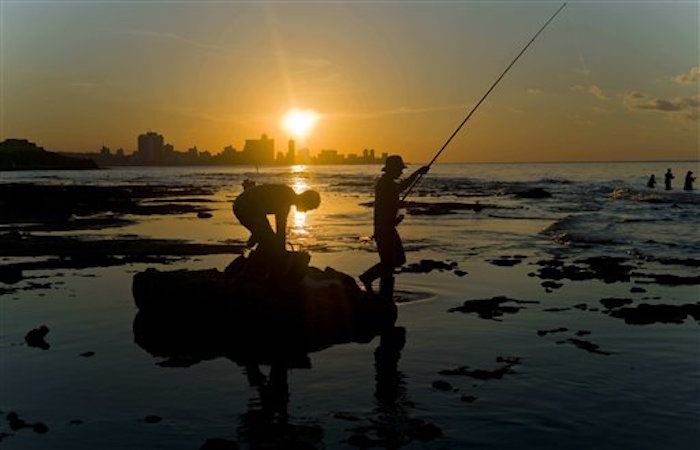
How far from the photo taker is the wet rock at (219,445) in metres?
5.93

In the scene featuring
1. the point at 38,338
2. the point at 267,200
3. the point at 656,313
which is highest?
the point at 267,200

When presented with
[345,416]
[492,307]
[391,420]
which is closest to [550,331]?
[492,307]

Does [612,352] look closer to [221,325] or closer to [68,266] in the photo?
[221,325]

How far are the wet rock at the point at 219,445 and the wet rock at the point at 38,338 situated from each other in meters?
4.65

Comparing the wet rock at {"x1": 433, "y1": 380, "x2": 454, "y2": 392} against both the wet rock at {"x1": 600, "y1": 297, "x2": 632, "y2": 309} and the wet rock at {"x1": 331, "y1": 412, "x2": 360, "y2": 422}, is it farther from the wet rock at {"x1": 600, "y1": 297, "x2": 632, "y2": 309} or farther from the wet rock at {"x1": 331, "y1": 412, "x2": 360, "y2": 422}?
the wet rock at {"x1": 600, "y1": 297, "x2": 632, "y2": 309}

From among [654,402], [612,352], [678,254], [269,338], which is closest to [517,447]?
[654,402]

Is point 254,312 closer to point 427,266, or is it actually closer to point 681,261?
point 427,266

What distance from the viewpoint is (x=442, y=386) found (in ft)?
25.3

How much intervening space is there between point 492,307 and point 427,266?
17.1 ft

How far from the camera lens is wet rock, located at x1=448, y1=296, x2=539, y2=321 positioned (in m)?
11.8

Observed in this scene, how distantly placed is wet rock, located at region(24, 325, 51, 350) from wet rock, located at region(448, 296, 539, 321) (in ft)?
21.4

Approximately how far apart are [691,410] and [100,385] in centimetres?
635

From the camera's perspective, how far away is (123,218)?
35.4 metres

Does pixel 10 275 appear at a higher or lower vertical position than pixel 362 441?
lower
